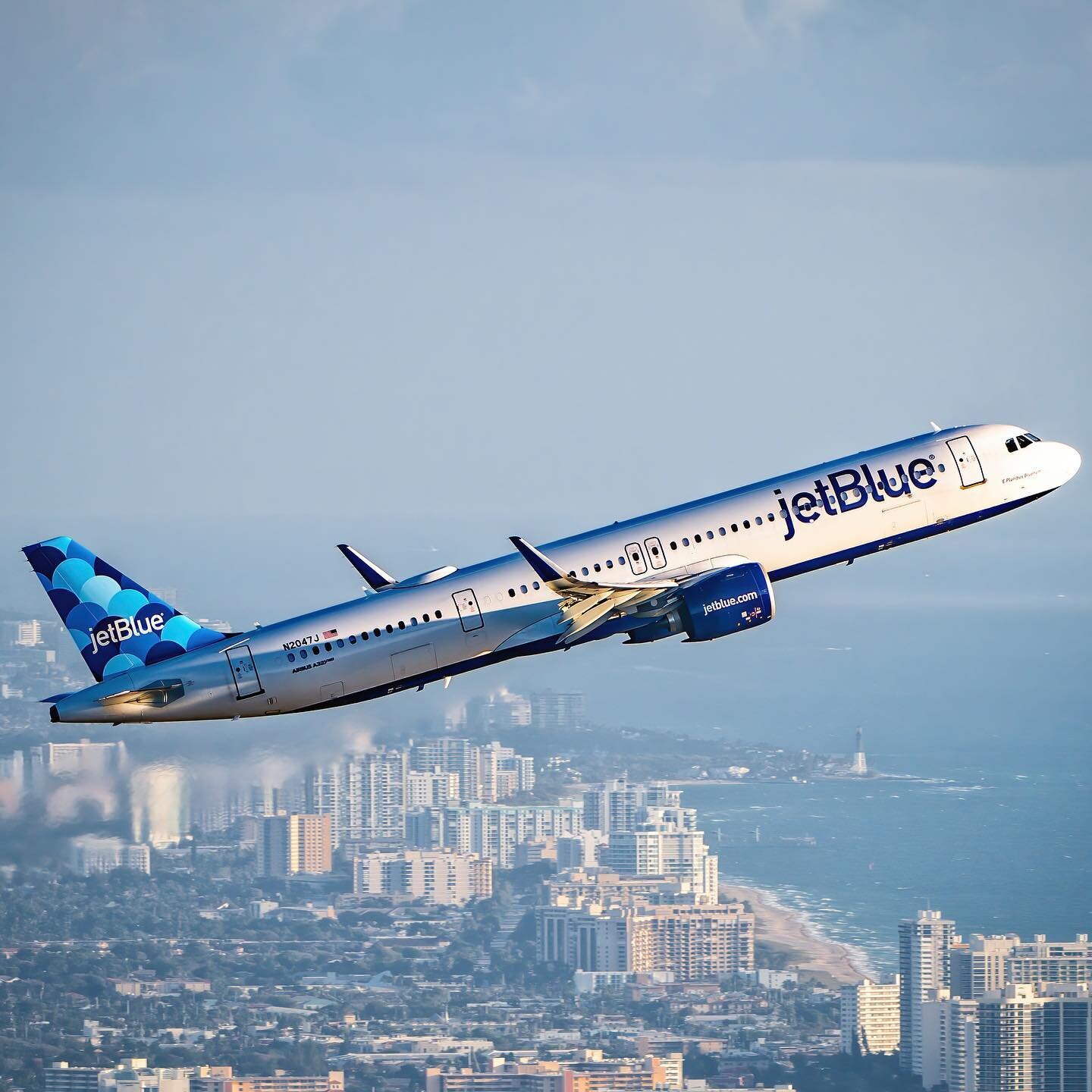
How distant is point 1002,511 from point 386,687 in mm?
29084

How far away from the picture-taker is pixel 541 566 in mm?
78250

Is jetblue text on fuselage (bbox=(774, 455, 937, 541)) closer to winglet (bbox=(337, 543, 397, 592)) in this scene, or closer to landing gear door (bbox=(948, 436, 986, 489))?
landing gear door (bbox=(948, 436, 986, 489))

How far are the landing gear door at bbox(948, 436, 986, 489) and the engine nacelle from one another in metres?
11.3

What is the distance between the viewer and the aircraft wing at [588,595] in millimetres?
78875

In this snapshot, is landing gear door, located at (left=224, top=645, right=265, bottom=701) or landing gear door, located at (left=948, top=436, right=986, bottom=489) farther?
landing gear door, located at (left=948, top=436, right=986, bottom=489)

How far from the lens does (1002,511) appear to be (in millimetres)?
87125

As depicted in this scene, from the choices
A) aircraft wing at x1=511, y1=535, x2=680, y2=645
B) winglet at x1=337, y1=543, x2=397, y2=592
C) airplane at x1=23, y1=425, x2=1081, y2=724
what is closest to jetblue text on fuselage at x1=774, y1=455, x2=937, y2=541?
airplane at x1=23, y1=425, x2=1081, y2=724

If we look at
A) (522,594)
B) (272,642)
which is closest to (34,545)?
(272,642)

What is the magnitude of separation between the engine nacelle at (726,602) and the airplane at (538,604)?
0.23 feet

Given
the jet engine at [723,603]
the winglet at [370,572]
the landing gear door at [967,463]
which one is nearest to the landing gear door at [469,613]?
the winglet at [370,572]

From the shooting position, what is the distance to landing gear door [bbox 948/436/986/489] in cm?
8650

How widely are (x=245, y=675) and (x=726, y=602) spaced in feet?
68.4

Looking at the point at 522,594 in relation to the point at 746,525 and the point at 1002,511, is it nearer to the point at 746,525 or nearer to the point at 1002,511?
the point at 746,525

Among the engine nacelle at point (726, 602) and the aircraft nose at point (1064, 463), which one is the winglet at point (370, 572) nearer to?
the engine nacelle at point (726, 602)
